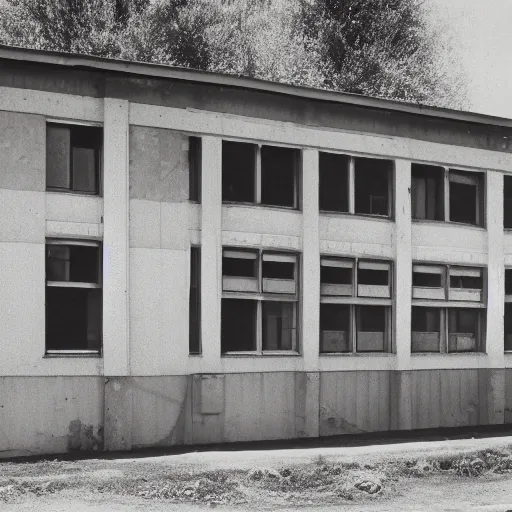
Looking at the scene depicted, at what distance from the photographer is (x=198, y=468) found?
11938mm

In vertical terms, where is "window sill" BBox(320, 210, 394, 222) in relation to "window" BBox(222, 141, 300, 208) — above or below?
below

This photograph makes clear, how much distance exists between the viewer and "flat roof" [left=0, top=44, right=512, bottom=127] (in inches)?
551

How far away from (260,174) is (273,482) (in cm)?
632

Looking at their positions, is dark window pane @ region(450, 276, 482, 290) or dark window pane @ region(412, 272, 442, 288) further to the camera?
dark window pane @ region(450, 276, 482, 290)

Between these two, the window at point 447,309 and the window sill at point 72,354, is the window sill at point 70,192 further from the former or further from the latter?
the window at point 447,309

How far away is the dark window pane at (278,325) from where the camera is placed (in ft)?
53.5

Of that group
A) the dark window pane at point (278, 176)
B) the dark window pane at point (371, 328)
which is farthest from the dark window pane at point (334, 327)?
the dark window pane at point (278, 176)

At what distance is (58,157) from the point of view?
1460 centimetres

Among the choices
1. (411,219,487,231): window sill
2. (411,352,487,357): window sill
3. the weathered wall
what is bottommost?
the weathered wall

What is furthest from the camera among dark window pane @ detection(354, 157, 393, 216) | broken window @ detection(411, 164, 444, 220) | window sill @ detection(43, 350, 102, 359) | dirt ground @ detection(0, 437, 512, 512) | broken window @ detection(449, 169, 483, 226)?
broken window @ detection(449, 169, 483, 226)

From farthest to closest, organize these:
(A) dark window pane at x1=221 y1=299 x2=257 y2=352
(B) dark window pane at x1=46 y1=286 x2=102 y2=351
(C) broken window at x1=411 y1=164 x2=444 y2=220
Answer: (C) broken window at x1=411 y1=164 x2=444 y2=220, (A) dark window pane at x1=221 y1=299 x2=257 y2=352, (B) dark window pane at x1=46 y1=286 x2=102 y2=351

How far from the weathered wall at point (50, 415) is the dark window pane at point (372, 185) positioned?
5975 millimetres

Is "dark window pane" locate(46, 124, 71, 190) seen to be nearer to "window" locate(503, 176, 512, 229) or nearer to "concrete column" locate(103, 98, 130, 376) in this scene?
"concrete column" locate(103, 98, 130, 376)

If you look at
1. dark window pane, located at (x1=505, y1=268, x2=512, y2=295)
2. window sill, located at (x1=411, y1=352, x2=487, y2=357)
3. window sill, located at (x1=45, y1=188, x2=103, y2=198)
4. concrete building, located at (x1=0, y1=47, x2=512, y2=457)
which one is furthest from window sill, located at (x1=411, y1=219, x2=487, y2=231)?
window sill, located at (x1=45, y1=188, x2=103, y2=198)
